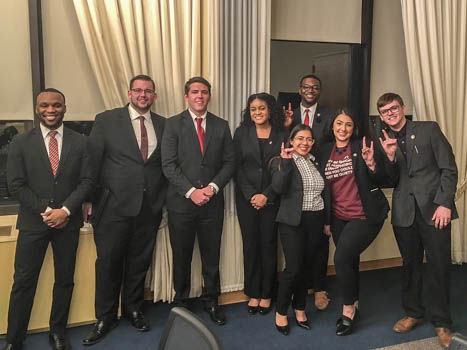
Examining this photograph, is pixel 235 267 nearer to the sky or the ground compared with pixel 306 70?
nearer to the ground

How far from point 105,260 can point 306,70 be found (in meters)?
2.57

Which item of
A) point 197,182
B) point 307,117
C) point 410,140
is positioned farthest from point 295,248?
point 307,117

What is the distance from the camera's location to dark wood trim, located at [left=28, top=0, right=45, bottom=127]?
3.12 m

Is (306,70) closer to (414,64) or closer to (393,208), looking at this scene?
(414,64)

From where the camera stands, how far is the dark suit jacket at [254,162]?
10.3 feet

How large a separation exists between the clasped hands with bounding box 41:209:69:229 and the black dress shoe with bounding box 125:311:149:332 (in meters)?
0.89

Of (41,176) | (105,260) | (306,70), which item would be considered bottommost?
(105,260)

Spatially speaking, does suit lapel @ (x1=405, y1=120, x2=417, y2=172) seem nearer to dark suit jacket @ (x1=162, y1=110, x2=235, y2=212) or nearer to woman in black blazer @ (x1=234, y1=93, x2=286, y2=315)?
woman in black blazer @ (x1=234, y1=93, x2=286, y2=315)

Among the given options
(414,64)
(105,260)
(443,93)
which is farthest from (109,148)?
(443,93)

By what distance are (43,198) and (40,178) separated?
0.12 meters

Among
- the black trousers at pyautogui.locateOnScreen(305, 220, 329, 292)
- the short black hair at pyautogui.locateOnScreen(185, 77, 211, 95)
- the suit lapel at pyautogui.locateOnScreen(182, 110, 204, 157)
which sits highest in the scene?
the short black hair at pyautogui.locateOnScreen(185, 77, 211, 95)

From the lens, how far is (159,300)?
11.3 feet

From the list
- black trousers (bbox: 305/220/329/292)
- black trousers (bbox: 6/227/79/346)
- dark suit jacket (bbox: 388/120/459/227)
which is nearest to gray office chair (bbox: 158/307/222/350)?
black trousers (bbox: 6/227/79/346)

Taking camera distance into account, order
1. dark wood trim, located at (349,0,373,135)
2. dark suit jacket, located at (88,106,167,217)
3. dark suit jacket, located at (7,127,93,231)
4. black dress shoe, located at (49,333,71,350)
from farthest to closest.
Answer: dark wood trim, located at (349,0,373,135) < dark suit jacket, located at (88,106,167,217) < black dress shoe, located at (49,333,71,350) < dark suit jacket, located at (7,127,93,231)
